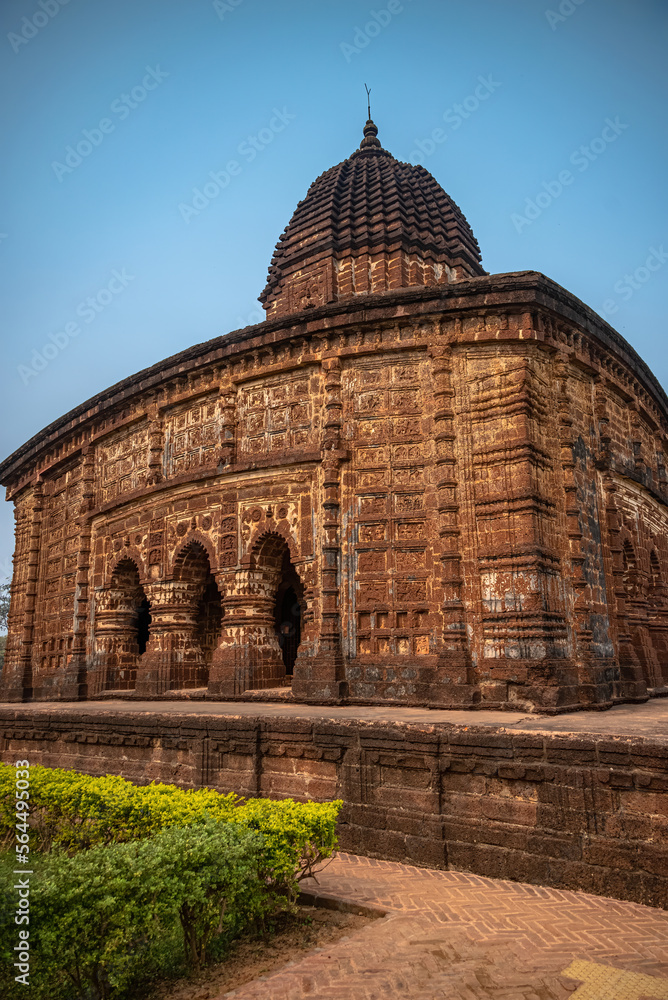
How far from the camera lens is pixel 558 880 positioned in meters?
6.04

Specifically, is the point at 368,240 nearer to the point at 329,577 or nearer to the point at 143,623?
the point at 329,577

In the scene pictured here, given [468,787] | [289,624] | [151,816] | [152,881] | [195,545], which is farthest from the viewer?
[289,624]

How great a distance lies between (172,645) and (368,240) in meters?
11.0

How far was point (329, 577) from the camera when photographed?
11750mm

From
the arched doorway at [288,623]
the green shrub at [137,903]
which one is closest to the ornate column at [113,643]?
the arched doorway at [288,623]

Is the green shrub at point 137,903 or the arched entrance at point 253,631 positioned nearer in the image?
the green shrub at point 137,903

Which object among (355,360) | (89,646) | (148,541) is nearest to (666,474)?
(355,360)

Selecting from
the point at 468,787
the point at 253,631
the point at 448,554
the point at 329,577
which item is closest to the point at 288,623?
the point at 253,631

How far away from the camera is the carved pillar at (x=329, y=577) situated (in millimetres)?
11297

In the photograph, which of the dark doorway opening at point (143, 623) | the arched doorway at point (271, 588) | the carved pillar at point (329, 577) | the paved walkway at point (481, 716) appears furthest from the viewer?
the dark doorway opening at point (143, 623)

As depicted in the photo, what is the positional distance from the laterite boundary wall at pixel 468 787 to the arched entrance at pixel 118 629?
7406 millimetres

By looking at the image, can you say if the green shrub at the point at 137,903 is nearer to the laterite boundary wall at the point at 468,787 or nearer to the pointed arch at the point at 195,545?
the laterite boundary wall at the point at 468,787

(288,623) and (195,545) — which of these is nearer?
(195,545)

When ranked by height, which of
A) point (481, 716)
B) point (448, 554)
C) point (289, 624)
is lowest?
point (481, 716)
